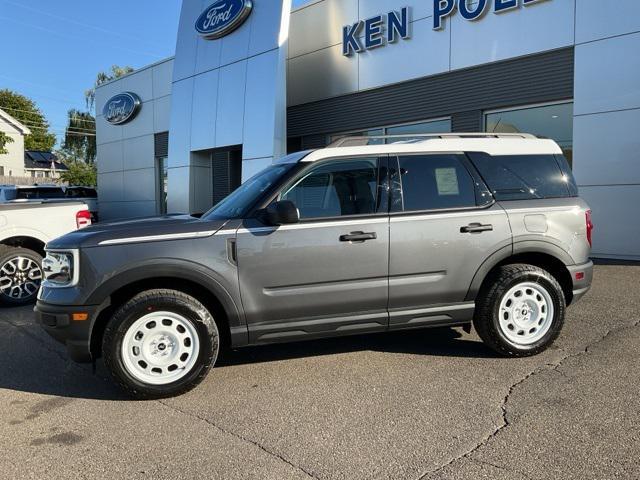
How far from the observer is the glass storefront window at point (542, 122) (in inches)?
422

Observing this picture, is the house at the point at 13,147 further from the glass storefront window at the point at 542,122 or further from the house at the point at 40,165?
the glass storefront window at the point at 542,122

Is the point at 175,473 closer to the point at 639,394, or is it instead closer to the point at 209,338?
the point at 209,338

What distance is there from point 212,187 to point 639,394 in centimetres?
1622

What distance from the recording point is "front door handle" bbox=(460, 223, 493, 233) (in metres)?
4.55

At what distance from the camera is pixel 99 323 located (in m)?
4.11

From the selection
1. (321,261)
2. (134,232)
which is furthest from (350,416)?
(134,232)

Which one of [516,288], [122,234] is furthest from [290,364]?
[516,288]

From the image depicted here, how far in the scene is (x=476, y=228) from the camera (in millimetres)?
4582

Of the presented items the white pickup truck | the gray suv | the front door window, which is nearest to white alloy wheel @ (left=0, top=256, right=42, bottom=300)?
the white pickup truck

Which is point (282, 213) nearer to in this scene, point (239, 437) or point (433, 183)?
point (433, 183)

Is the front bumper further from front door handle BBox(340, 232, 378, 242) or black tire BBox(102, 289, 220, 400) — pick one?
front door handle BBox(340, 232, 378, 242)

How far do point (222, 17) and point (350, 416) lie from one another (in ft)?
47.3

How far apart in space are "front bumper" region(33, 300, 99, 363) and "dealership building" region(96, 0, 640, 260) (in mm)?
9394

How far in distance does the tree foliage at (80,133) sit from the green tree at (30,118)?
13.5 metres
